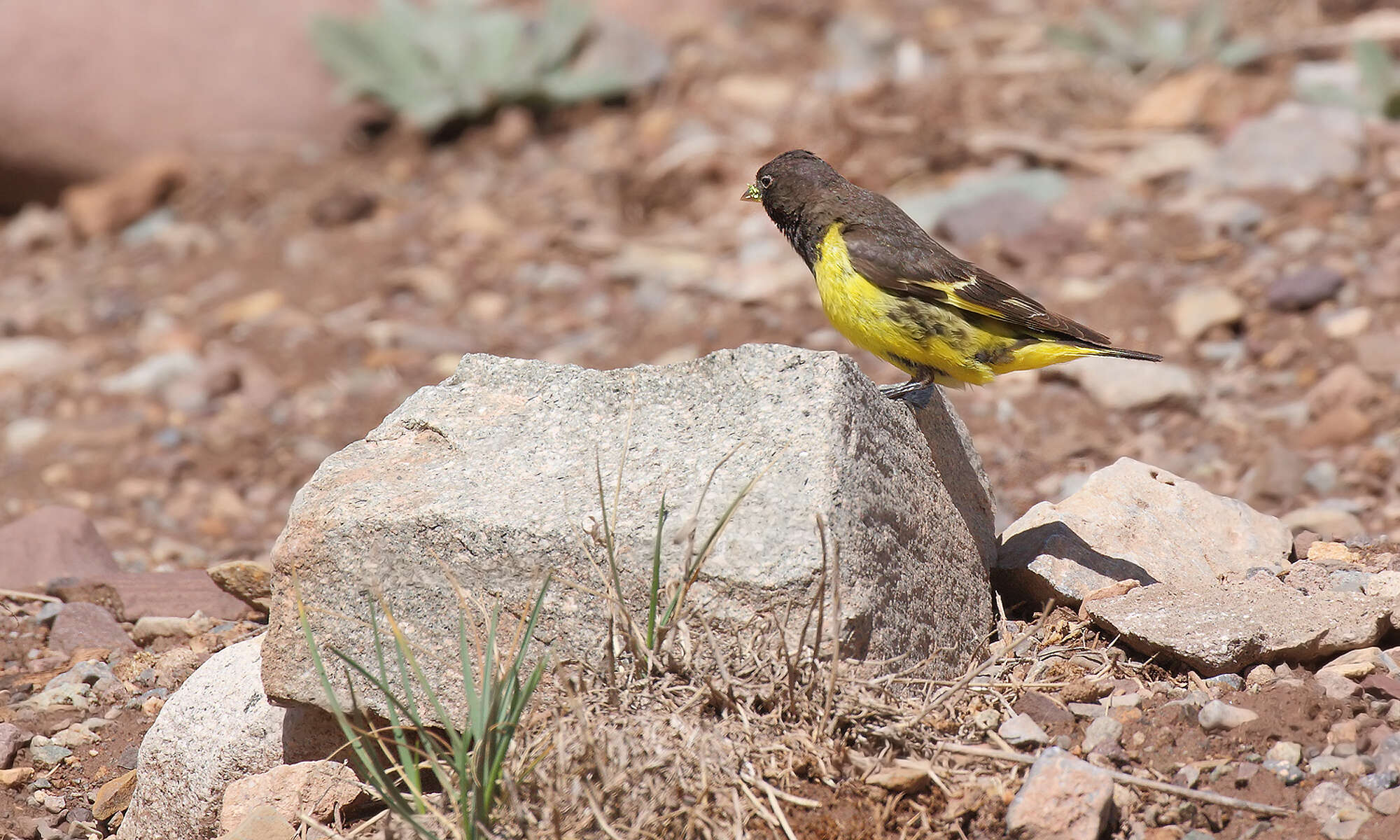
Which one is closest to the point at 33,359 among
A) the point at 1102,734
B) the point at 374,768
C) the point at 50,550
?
the point at 50,550

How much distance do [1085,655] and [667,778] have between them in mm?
1416

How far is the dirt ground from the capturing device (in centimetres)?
695

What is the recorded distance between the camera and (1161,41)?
10016mm

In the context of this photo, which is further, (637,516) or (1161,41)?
(1161,41)

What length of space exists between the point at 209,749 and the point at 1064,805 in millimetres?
2357

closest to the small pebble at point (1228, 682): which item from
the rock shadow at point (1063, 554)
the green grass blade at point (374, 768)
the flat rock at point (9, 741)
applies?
the rock shadow at point (1063, 554)

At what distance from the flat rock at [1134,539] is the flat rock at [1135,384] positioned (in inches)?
84.2

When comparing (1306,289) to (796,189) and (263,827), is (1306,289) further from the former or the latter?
(263,827)

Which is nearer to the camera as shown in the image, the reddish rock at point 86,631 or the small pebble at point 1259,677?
the small pebble at point 1259,677

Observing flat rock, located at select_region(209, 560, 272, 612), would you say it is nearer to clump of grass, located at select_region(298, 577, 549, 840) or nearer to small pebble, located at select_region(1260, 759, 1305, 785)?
clump of grass, located at select_region(298, 577, 549, 840)

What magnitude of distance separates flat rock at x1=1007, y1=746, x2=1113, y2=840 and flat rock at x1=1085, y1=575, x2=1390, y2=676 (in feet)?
2.37

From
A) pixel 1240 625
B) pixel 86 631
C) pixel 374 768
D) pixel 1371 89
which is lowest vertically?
pixel 86 631

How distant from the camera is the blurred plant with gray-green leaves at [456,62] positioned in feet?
35.4

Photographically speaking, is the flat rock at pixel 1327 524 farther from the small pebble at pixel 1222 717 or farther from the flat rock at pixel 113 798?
the flat rock at pixel 113 798
